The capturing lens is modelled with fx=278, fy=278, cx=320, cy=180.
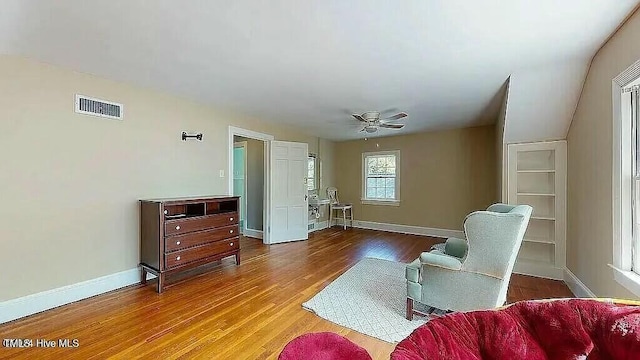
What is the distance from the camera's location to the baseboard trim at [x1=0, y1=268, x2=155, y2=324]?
244 centimetres

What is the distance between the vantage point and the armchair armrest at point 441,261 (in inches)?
90.0

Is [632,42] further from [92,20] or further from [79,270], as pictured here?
[79,270]

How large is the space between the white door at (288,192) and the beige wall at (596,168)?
164 inches

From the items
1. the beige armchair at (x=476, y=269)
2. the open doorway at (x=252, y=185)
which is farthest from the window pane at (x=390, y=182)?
the beige armchair at (x=476, y=269)

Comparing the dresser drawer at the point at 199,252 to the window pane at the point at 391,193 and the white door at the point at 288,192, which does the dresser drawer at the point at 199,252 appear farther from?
the window pane at the point at 391,193

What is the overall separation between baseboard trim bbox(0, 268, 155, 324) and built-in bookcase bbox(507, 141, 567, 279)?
4.94 metres

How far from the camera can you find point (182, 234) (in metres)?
3.25

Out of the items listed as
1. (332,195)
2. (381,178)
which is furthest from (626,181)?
(332,195)

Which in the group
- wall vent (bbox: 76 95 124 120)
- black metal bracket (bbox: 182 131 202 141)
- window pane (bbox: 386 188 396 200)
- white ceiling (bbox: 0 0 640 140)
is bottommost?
window pane (bbox: 386 188 396 200)

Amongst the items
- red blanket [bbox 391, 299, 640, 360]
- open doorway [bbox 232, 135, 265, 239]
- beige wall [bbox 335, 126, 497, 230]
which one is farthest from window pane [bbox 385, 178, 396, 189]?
red blanket [bbox 391, 299, 640, 360]

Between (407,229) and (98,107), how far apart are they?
5997 mm

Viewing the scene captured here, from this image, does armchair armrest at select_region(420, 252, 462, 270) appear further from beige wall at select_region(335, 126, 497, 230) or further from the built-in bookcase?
beige wall at select_region(335, 126, 497, 230)

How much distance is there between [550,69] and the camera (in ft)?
9.17

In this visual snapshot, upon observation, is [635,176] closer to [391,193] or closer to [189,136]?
[189,136]
